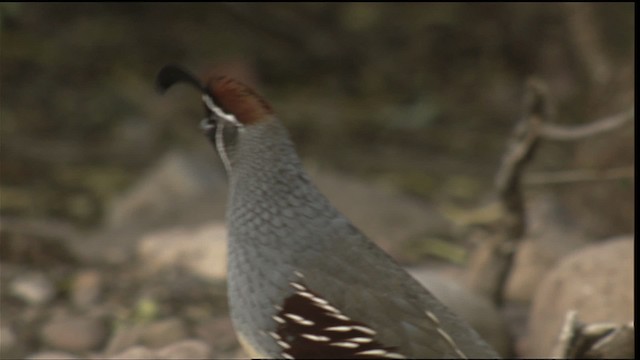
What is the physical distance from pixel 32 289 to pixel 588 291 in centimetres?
231

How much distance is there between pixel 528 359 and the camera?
4.87 metres

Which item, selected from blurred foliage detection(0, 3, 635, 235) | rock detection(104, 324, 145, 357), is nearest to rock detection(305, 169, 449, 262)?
blurred foliage detection(0, 3, 635, 235)

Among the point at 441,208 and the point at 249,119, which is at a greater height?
the point at 441,208

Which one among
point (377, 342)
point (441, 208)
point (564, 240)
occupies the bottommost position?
point (377, 342)

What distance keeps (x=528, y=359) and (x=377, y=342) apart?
1.99 metres

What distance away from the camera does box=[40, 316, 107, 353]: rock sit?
15.5 ft

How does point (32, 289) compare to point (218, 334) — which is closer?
point (218, 334)

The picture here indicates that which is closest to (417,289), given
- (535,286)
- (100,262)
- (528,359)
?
(528,359)

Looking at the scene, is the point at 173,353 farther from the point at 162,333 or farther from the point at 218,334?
the point at 218,334

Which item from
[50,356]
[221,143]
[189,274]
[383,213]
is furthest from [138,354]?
[383,213]

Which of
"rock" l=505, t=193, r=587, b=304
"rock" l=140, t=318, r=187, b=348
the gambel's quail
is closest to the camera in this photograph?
the gambel's quail

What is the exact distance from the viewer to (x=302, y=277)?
10.1ft

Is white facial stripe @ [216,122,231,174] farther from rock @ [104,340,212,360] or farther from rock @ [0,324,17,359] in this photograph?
rock @ [0,324,17,359]

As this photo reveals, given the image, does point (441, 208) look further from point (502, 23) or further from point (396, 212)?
point (502, 23)
